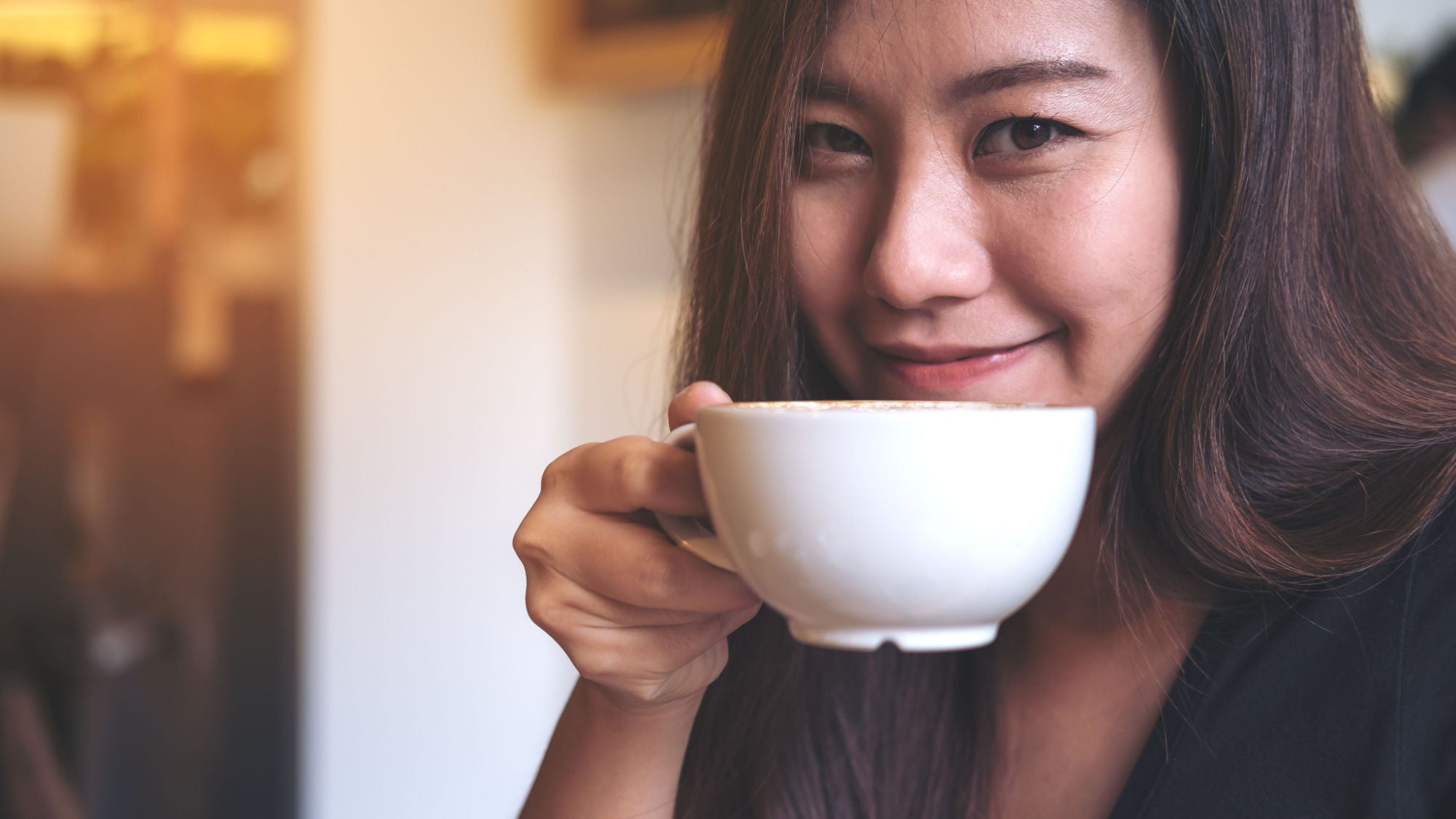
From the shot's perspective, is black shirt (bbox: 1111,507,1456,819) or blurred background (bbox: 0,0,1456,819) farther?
blurred background (bbox: 0,0,1456,819)

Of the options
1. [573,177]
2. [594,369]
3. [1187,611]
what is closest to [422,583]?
[594,369]

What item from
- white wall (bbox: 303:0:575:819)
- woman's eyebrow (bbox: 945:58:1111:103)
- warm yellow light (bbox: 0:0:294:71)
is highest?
warm yellow light (bbox: 0:0:294:71)

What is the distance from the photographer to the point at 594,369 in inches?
99.9

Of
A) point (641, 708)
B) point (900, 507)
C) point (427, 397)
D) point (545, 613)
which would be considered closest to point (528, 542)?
point (545, 613)

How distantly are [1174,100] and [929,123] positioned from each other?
17 centimetres

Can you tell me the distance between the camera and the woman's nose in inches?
29.3

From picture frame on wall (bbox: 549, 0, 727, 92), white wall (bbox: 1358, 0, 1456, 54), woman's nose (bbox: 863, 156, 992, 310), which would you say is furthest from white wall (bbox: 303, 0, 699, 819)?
woman's nose (bbox: 863, 156, 992, 310)

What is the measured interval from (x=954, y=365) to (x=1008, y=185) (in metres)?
0.13

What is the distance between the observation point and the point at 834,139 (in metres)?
0.83

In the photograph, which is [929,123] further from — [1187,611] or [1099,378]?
[1187,611]

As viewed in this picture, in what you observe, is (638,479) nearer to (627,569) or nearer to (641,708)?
(627,569)

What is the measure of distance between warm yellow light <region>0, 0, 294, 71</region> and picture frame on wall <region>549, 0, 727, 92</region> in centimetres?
52

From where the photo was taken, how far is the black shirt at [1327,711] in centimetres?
70

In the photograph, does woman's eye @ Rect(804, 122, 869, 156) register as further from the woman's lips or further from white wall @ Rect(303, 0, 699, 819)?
white wall @ Rect(303, 0, 699, 819)
